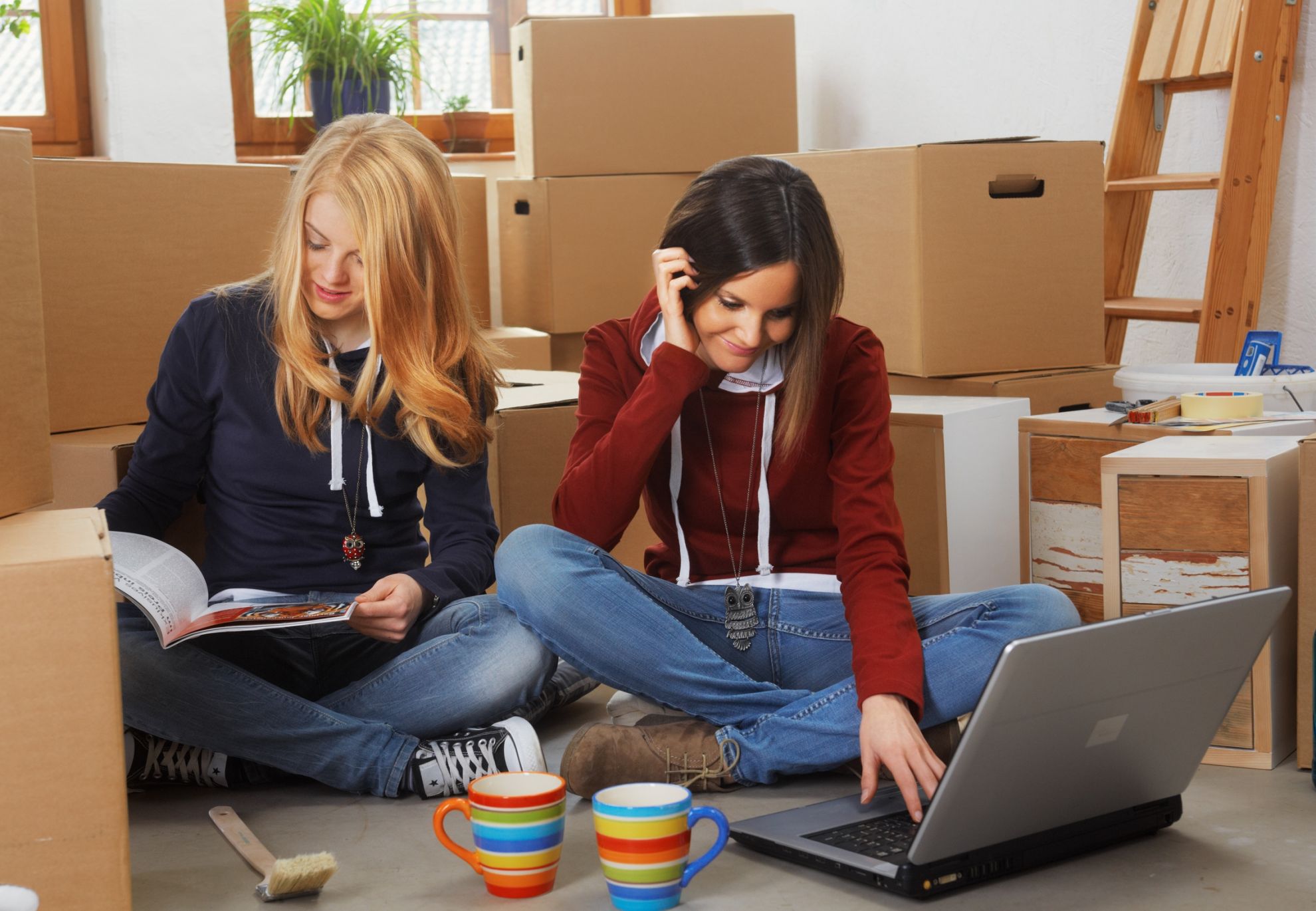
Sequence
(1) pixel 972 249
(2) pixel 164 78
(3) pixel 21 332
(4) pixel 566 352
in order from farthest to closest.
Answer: (2) pixel 164 78 → (4) pixel 566 352 → (1) pixel 972 249 → (3) pixel 21 332

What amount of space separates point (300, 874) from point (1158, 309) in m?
1.47

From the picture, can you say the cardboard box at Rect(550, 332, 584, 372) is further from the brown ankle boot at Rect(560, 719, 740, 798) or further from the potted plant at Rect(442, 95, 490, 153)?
the brown ankle boot at Rect(560, 719, 740, 798)

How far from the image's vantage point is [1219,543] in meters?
1.36

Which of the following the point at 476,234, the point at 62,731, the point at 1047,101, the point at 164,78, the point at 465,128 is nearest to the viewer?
the point at 62,731

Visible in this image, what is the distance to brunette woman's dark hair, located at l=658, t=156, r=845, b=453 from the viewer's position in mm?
1229

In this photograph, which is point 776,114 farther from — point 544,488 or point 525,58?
point 544,488

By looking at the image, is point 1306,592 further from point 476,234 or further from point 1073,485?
point 476,234

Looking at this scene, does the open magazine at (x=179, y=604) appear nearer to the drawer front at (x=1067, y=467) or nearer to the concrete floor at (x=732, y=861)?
the concrete floor at (x=732, y=861)

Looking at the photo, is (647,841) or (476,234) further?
(476,234)

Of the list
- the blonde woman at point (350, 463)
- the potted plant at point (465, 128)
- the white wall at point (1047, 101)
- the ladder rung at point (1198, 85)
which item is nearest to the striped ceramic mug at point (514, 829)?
the blonde woman at point (350, 463)

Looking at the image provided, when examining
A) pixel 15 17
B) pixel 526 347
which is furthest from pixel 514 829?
pixel 15 17

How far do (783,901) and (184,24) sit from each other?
247 cm

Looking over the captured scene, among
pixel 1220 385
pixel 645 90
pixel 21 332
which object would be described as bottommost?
pixel 1220 385

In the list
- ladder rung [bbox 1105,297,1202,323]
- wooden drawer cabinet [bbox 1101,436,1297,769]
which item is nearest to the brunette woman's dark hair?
wooden drawer cabinet [bbox 1101,436,1297,769]
